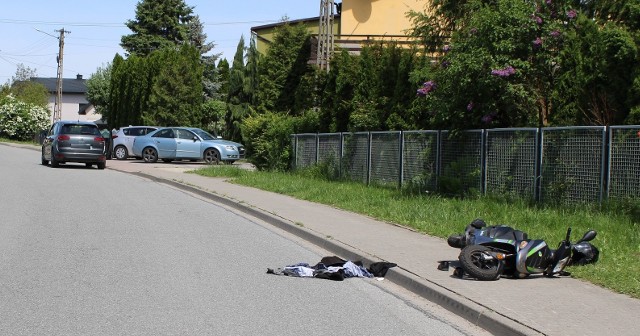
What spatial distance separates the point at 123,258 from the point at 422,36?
1219 centimetres

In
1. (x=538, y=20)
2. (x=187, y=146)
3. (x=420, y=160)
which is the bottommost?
(x=420, y=160)

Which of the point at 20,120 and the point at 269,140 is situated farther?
the point at 20,120

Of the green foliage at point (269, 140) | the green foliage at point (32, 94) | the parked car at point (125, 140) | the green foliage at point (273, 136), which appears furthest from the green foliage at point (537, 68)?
the green foliage at point (32, 94)

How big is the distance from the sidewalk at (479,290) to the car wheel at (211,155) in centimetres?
2040

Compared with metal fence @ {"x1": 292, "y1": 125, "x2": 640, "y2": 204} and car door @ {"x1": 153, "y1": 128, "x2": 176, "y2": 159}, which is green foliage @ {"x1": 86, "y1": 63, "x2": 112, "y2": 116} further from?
metal fence @ {"x1": 292, "y1": 125, "x2": 640, "y2": 204}

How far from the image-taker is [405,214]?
44.9ft

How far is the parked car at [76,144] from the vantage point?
28.6 metres

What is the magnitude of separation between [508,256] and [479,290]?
79cm

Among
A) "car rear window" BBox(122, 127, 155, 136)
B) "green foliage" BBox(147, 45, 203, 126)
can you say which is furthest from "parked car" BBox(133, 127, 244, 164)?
"green foliage" BBox(147, 45, 203, 126)

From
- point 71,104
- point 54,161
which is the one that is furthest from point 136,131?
point 71,104

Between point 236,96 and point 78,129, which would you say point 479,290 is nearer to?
point 78,129

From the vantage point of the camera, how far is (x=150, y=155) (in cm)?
3472

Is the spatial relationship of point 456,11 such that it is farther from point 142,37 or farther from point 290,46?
point 142,37

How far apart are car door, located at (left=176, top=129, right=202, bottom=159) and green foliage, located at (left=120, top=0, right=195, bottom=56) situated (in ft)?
119
